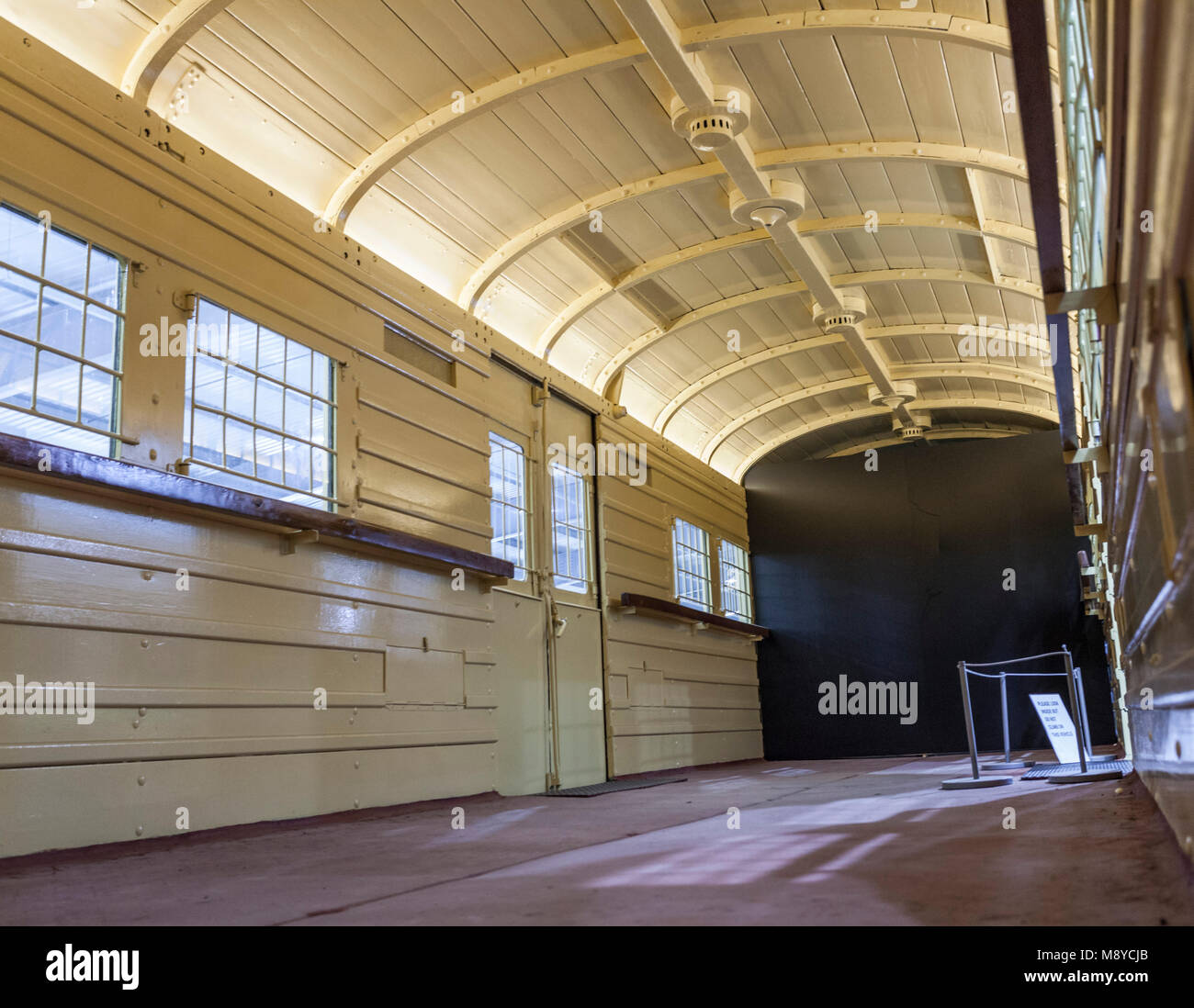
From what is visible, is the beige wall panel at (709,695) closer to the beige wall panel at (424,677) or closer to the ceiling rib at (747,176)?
the ceiling rib at (747,176)

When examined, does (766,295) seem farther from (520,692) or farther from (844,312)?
(520,692)

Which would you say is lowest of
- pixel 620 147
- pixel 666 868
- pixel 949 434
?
pixel 666 868

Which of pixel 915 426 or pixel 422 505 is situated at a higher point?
pixel 915 426

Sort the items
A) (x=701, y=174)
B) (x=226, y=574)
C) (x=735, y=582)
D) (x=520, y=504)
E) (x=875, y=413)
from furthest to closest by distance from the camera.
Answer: (x=735, y=582)
(x=875, y=413)
(x=520, y=504)
(x=701, y=174)
(x=226, y=574)

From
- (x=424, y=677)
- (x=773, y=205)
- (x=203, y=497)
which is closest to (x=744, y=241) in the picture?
(x=773, y=205)

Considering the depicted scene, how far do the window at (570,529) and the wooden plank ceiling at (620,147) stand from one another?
3.63 feet

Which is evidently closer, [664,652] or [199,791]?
[199,791]

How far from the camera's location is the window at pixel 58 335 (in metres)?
4.36

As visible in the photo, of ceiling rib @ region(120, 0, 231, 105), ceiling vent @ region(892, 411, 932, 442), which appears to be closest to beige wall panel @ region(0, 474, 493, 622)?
ceiling rib @ region(120, 0, 231, 105)

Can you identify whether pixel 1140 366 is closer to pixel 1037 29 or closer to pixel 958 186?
pixel 1037 29

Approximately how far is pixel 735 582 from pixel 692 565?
132cm

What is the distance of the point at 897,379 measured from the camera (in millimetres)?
11406

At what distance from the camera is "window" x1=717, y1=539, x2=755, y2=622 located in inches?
492

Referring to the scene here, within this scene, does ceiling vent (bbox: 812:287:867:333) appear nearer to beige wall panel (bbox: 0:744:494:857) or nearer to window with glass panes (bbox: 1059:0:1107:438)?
window with glass panes (bbox: 1059:0:1107:438)
